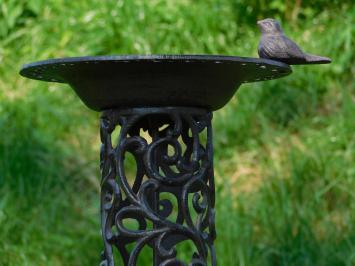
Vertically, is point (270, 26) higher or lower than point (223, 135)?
higher

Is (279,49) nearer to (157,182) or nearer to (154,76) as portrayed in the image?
(154,76)

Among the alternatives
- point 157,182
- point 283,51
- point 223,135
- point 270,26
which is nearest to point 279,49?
point 283,51

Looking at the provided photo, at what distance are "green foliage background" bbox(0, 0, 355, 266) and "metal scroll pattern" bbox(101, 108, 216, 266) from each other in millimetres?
1401

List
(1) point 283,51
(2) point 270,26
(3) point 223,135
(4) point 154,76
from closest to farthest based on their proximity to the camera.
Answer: (4) point 154,76 → (1) point 283,51 → (2) point 270,26 → (3) point 223,135

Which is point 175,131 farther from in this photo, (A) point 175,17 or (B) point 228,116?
(A) point 175,17

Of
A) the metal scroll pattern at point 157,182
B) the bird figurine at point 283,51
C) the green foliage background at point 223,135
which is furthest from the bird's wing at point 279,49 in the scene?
the green foliage background at point 223,135

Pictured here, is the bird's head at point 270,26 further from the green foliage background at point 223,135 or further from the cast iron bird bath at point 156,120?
the green foliage background at point 223,135

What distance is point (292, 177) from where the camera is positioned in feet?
15.8

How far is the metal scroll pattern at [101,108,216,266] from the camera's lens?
2.97 metres

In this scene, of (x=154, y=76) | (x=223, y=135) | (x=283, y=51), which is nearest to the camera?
(x=154, y=76)

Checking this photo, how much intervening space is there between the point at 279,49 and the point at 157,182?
639mm

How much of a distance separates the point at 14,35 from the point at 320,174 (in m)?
2.37

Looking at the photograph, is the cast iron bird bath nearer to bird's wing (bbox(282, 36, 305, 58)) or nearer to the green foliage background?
bird's wing (bbox(282, 36, 305, 58))

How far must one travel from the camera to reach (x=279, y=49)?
308 centimetres
